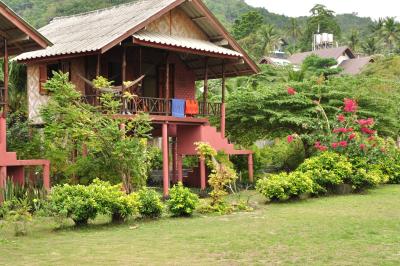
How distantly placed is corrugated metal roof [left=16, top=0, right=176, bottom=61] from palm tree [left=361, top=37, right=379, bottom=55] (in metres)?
59.8

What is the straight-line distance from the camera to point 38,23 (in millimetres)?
54500

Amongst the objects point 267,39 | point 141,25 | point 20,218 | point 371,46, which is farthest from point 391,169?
point 371,46

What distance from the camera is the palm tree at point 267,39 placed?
6819cm

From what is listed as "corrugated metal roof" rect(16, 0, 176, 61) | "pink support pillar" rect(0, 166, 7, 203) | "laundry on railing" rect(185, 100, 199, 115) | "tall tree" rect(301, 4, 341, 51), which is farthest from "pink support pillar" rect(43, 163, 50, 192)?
"tall tree" rect(301, 4, 341, 51)

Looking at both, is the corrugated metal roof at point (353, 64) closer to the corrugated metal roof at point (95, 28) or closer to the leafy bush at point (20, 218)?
the corrugated metal roof at point (95, 28)

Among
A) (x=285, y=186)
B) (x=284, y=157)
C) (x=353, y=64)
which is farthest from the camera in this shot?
(x=353, y=64)

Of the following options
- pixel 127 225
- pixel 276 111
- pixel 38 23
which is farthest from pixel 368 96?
pixel 38 23

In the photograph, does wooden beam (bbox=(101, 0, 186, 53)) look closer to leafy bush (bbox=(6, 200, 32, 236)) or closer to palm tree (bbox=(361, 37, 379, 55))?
leafy bush (bbox=(6, 200, 32, 236))

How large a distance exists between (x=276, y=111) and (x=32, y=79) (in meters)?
9.70

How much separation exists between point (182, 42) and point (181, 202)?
7.00 meters

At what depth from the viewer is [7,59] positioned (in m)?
15.3

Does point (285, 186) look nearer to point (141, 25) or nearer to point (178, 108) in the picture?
point (178, 108)

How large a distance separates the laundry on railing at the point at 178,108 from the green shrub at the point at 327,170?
14.2ft

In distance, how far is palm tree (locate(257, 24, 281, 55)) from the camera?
224ft
